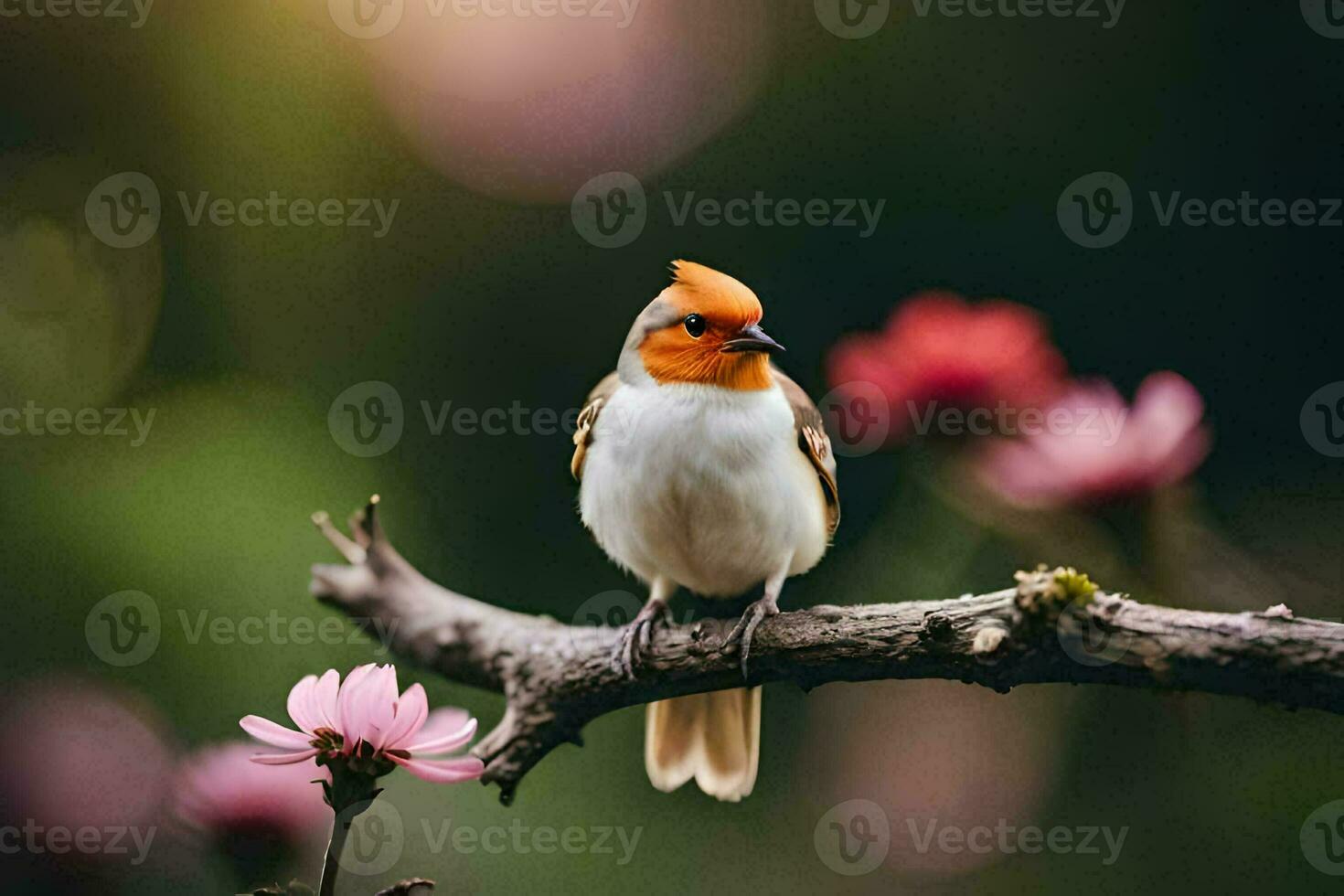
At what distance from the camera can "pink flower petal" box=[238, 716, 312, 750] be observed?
65cm

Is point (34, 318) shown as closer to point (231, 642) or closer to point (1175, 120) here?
point (231, 642)

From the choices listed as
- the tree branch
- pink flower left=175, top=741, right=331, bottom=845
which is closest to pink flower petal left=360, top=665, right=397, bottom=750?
pink flower left=175, top=741, right=331, bottom=845

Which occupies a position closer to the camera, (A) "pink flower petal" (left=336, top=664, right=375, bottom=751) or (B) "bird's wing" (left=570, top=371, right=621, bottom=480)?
(A) "pink flower petal" (left=336, top=664, right=375, bottom=751)

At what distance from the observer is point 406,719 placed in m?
0.70

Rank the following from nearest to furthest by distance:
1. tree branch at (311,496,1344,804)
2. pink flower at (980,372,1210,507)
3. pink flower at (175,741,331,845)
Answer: tree branch at (311,496,1344,804) → pink flower at (175,741,331,845) → pink flower at (980,372,1210,507)

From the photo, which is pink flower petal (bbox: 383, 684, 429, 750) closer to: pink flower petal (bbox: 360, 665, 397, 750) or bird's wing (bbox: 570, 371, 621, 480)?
pink flower petal (bbox: 360, 665, 397, 750)

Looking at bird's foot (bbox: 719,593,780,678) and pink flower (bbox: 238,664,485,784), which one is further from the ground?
bird's foot (bbox: 719,593,780,678)

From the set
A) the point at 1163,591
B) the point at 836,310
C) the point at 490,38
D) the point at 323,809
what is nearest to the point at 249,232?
the point at 490,38

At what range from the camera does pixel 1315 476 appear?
1601mm

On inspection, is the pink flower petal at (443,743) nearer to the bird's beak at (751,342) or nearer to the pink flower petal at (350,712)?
the pink flower petal at (350,712)

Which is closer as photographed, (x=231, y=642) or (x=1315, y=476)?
(x=231, y=642)

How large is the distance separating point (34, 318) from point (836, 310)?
1060mm

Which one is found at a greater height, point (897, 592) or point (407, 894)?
point (897, 592)

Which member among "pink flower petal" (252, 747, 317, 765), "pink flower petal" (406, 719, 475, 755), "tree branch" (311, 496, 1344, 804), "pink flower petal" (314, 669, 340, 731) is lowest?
"pink flower petal" (252, 747, 317, 765)
